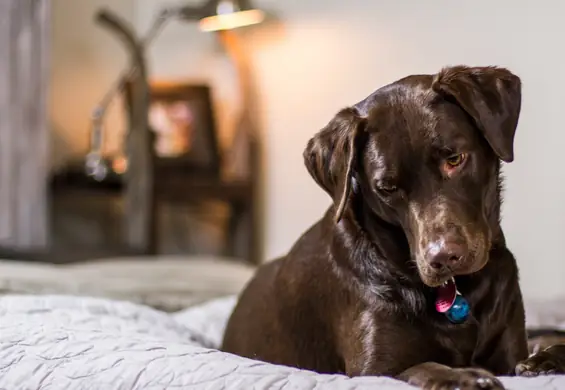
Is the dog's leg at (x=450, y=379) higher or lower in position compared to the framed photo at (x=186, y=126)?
lower

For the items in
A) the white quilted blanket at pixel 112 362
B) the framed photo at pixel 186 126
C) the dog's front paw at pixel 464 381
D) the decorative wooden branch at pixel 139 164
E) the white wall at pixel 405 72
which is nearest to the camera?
the dog's front paw at pixel 464 381

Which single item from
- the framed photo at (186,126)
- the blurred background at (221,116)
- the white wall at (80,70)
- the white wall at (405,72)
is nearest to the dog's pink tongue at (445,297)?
the white wall at (405,72)

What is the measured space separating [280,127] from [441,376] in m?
2.78

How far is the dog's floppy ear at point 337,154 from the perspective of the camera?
4.68 feet

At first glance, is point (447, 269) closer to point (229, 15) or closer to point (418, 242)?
point (418, 242)

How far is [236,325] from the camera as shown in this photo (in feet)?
6.14

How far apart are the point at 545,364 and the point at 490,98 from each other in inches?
17.1

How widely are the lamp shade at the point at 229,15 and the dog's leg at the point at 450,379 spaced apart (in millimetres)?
2745

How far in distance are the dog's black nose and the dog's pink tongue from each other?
16 centimetres

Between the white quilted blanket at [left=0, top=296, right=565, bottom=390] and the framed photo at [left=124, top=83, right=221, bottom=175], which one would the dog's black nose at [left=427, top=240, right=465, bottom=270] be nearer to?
the white quilted blanket at [left=0, top=296, right=565, bottom=390]

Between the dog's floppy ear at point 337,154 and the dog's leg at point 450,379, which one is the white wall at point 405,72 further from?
the dog's leg at point 450,379

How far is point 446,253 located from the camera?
1.27 metres

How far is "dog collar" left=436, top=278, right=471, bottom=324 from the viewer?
142 centimetres

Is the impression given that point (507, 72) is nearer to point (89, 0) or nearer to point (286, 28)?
point (286, 28)
